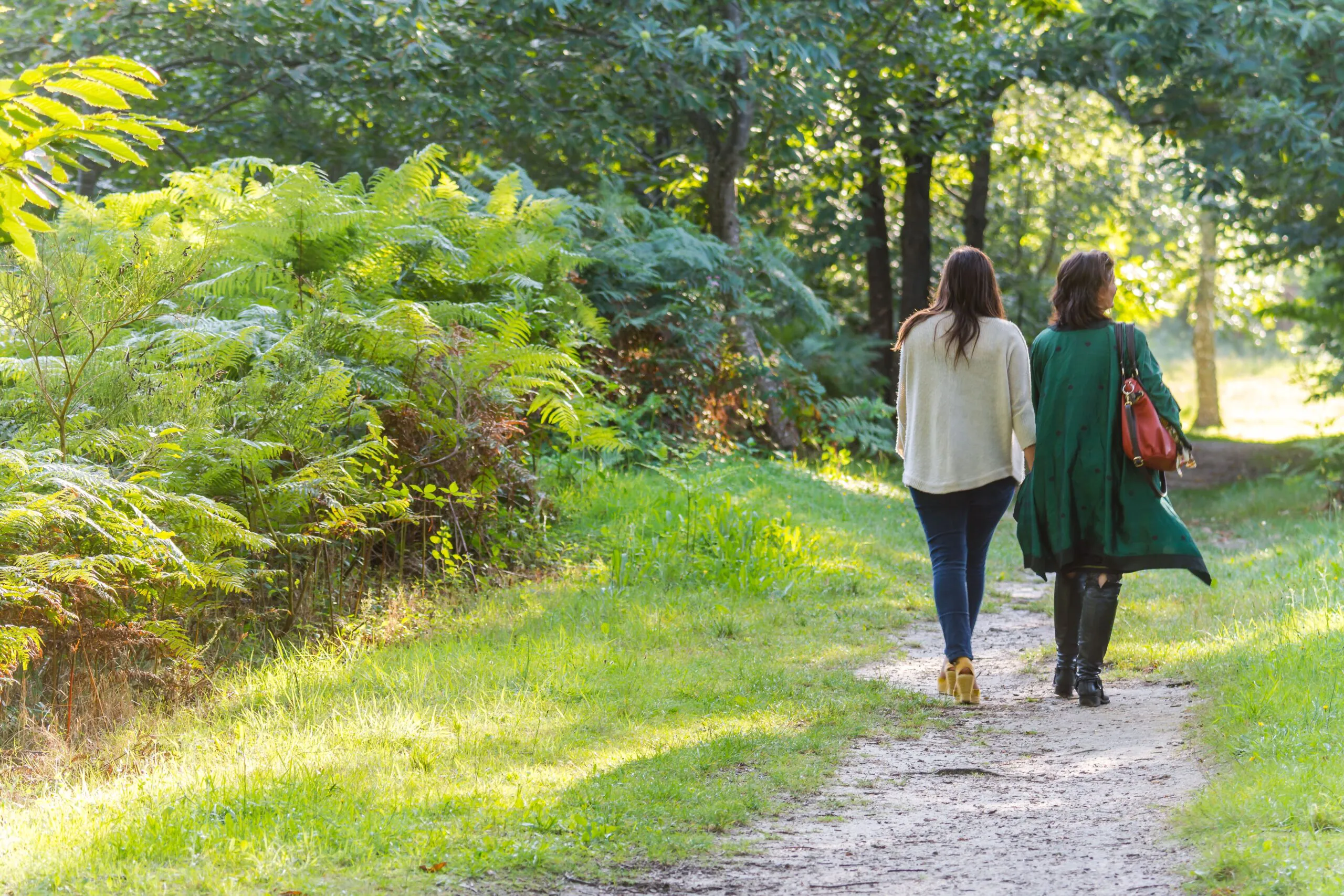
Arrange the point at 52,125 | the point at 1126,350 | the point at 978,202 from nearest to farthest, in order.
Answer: the point at 52,125
the point at 1126,350
the point at 978,202

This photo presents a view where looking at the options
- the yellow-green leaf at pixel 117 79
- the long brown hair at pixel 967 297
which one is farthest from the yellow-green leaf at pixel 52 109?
the long brown hair at pixel 967 297

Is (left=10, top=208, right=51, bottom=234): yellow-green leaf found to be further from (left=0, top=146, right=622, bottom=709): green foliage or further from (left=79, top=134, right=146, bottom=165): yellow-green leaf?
(left=0, top=146, right=622, bottom=709): green foliage

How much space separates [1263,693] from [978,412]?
65.4 inches

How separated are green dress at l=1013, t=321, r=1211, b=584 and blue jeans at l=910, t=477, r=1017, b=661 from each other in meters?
0.18

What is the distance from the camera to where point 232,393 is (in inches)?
244

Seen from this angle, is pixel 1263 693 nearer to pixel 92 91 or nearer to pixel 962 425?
pixel 962 425

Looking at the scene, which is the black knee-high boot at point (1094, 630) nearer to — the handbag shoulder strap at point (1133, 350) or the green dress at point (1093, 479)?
the green dress at point (1093, 479)

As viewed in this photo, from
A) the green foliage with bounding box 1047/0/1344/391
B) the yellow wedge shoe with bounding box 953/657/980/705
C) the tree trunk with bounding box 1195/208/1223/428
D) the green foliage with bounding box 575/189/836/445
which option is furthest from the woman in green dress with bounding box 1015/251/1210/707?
the tree trunk with bounding box 1195/208/1223/428

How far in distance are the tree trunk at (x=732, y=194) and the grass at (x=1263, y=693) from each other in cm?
531

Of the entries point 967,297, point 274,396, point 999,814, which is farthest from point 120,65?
point 967,297

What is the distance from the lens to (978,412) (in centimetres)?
569

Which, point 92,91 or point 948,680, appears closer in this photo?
point 92,91

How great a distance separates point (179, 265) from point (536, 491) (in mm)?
3103

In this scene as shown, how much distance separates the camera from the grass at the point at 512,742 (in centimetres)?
362
